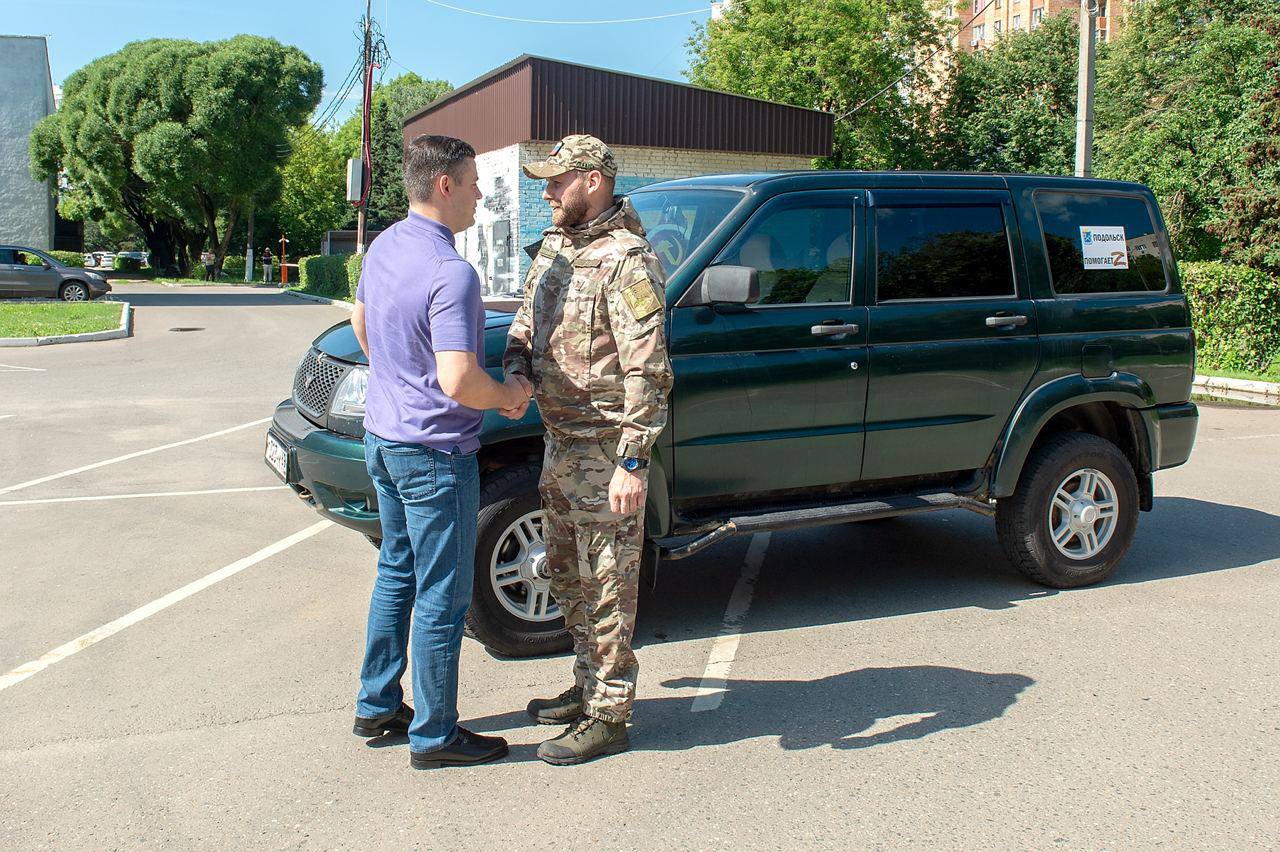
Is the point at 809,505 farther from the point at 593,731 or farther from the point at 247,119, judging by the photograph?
the point at 247,119

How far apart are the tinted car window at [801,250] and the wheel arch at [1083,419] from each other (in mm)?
1152

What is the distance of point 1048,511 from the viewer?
5.67 metres

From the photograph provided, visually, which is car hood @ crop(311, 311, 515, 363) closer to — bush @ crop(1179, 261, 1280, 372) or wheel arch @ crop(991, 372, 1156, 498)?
wheel arch @ crop(991, 372, 1156, 498)

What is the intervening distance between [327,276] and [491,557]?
33.0 m

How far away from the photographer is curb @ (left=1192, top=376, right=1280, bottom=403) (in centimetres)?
1354

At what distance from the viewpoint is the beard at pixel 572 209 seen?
3.60 m

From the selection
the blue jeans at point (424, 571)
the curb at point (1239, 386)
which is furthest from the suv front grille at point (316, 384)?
the curb at point (1239, 386)

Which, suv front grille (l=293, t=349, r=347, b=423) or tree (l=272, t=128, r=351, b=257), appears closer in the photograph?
suv front grille (l=293, t=349, r=347, b=423)

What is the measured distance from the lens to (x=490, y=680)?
4543 millimetres

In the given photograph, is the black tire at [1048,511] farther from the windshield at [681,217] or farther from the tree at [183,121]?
the tree at [183,121]

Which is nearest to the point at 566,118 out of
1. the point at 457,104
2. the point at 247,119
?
the point at 457,104

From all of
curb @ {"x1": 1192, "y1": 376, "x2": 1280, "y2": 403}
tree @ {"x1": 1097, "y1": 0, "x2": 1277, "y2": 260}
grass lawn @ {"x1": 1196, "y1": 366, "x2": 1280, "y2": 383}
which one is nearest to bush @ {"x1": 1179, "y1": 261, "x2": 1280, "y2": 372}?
grass lawn @ {"x1": 1196, "y1": 366, "x2": 1280, "y2": 383}

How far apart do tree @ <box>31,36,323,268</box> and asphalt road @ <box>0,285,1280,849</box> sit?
39.0m

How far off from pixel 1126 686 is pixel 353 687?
306 centimetres
